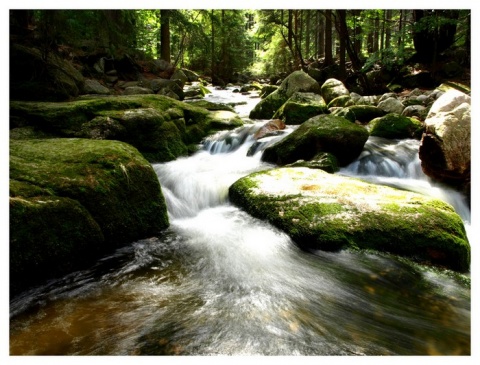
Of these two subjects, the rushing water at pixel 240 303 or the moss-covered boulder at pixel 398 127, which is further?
the moss-covered boulder at pixel 398 127

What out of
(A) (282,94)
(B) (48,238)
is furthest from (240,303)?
(A) (282,94)

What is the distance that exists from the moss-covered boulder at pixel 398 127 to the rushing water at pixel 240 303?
5.54 m

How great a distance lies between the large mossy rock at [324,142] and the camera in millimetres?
6750

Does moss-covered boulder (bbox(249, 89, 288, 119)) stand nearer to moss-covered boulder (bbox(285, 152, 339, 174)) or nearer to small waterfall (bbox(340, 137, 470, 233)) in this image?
small waterfall (bbox(340, 137, 470, 233))

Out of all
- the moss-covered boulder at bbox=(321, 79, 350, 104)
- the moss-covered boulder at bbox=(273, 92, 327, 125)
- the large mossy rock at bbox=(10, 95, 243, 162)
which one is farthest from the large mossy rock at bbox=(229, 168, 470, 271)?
the moss-covered boulder at bbox=(321, 79, 350, 104)

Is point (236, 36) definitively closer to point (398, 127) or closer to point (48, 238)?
point (398, 127)

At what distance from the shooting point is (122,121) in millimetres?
6516

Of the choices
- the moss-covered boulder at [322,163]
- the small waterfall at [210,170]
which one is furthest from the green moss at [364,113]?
the moss-covered boulder at [322,163]

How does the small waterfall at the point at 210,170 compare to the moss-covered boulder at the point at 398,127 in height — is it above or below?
below

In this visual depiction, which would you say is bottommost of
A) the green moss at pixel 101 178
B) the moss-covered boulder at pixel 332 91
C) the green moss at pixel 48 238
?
the green moss at pixel 48 238

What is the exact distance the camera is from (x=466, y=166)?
5.27 metres

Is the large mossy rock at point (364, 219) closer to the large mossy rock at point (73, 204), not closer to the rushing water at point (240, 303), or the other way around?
the rushing water at point (240, 303)

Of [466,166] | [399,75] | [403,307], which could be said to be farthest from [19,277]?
[399,75]

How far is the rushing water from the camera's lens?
2221mm
